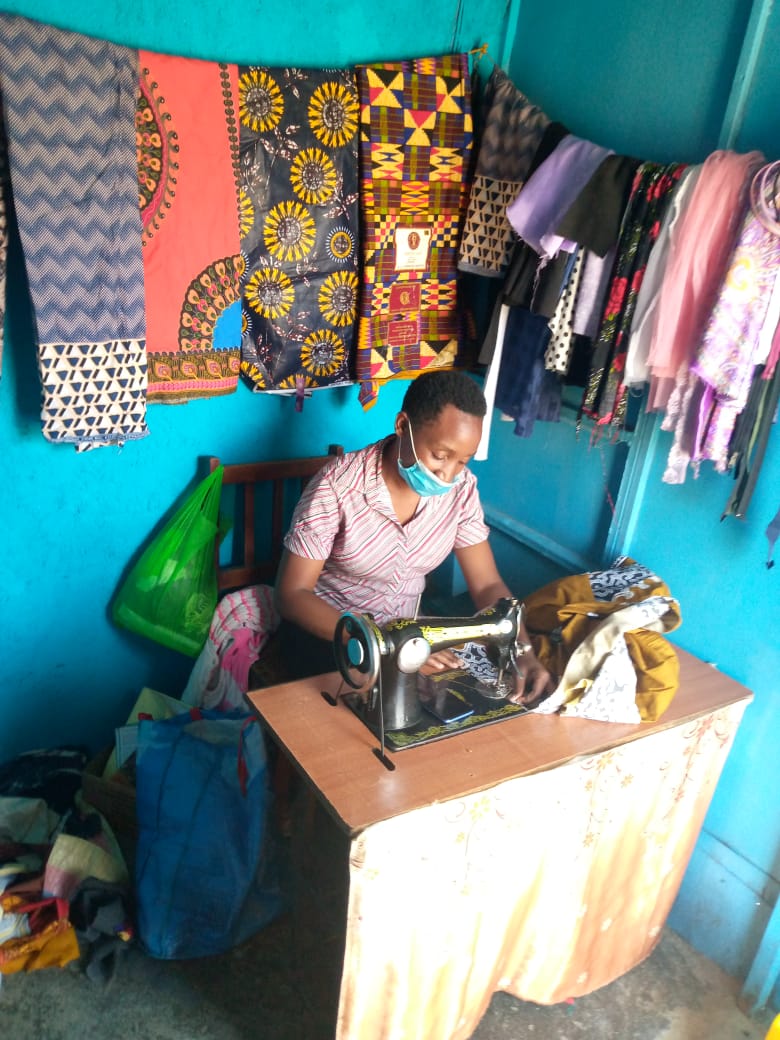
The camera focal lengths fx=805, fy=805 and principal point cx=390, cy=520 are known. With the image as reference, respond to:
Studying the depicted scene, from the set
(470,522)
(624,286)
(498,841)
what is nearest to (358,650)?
(498,841)

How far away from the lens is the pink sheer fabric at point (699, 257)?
178 centimetres

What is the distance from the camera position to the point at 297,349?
249cm

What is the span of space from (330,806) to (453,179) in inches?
76.7

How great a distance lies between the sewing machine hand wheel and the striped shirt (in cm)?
36

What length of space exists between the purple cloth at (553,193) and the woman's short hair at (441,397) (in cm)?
48

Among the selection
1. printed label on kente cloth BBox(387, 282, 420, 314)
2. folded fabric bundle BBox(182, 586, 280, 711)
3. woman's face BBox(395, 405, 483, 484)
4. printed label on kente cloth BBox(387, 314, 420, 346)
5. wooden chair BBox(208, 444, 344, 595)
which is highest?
printed label on kente cloth BBox(387, 282, 420, 314)

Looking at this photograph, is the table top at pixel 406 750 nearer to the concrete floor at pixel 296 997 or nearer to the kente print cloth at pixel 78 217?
the concrete floor at pixel 296 997

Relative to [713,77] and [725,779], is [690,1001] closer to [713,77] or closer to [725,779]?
[725,779]

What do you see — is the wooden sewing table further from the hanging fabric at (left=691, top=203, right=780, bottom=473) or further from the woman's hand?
the hanging fabric at (left=691, top=203, right=780, bottom=473)

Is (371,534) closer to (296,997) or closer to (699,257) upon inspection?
(699,257)

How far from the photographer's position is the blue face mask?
190 centimetres

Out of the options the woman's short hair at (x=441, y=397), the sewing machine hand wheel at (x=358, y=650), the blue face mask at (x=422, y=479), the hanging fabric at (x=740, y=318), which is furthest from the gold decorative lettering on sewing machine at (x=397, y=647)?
the hanging fabric at (x=740, y=318)

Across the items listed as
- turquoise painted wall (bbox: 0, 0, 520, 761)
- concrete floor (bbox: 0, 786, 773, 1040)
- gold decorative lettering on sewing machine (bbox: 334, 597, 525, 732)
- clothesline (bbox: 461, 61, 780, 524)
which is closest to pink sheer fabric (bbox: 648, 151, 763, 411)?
clothesline (bbox: 461, 61, 780, 524)

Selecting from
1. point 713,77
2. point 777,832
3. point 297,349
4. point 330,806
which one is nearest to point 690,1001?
point 777,832
